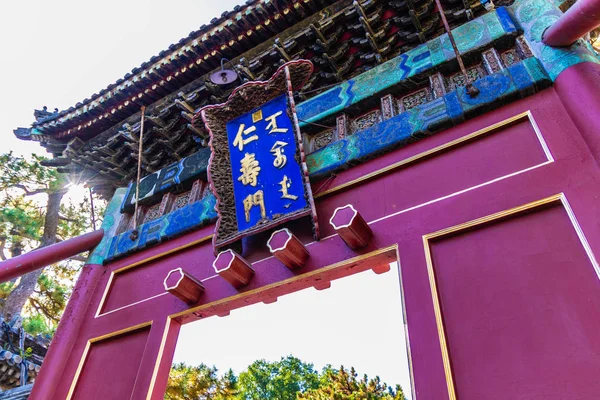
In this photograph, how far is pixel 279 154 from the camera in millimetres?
4340

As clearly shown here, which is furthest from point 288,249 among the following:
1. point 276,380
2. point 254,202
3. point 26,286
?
point 276,380

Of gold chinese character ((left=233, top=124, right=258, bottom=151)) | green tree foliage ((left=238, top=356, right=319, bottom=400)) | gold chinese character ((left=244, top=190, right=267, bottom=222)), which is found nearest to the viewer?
gold chinese character ((left=244, top=190, right=267, bottom=222))

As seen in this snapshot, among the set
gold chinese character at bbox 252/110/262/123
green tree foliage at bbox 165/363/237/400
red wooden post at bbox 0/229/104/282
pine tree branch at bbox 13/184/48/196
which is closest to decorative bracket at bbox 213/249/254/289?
gold chinese character at bbox 252/110/262/123

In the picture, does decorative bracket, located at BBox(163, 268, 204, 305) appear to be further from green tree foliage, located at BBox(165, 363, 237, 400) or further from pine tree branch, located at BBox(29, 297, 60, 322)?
pine tree branch, located at BBox(29, 297, 60, 322)

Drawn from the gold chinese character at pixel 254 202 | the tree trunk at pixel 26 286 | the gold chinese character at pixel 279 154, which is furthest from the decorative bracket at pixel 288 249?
the tree trunk at pixel 26 286

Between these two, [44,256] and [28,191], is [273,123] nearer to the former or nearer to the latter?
[44,256]

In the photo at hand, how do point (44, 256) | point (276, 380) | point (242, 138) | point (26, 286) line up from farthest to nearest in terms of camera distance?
point (276, 380) < point (26, 286) < point (44, 256) < point (242, 138)

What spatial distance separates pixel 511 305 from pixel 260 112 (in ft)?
11.0

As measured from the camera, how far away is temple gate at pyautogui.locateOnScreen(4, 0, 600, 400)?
259cm

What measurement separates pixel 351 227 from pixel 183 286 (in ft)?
6.42

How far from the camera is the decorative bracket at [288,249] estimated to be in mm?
3619

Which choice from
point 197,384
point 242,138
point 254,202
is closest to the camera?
point 254,202

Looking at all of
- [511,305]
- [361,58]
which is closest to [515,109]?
[511,305]

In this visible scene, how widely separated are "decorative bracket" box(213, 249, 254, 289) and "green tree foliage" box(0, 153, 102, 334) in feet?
37.6
